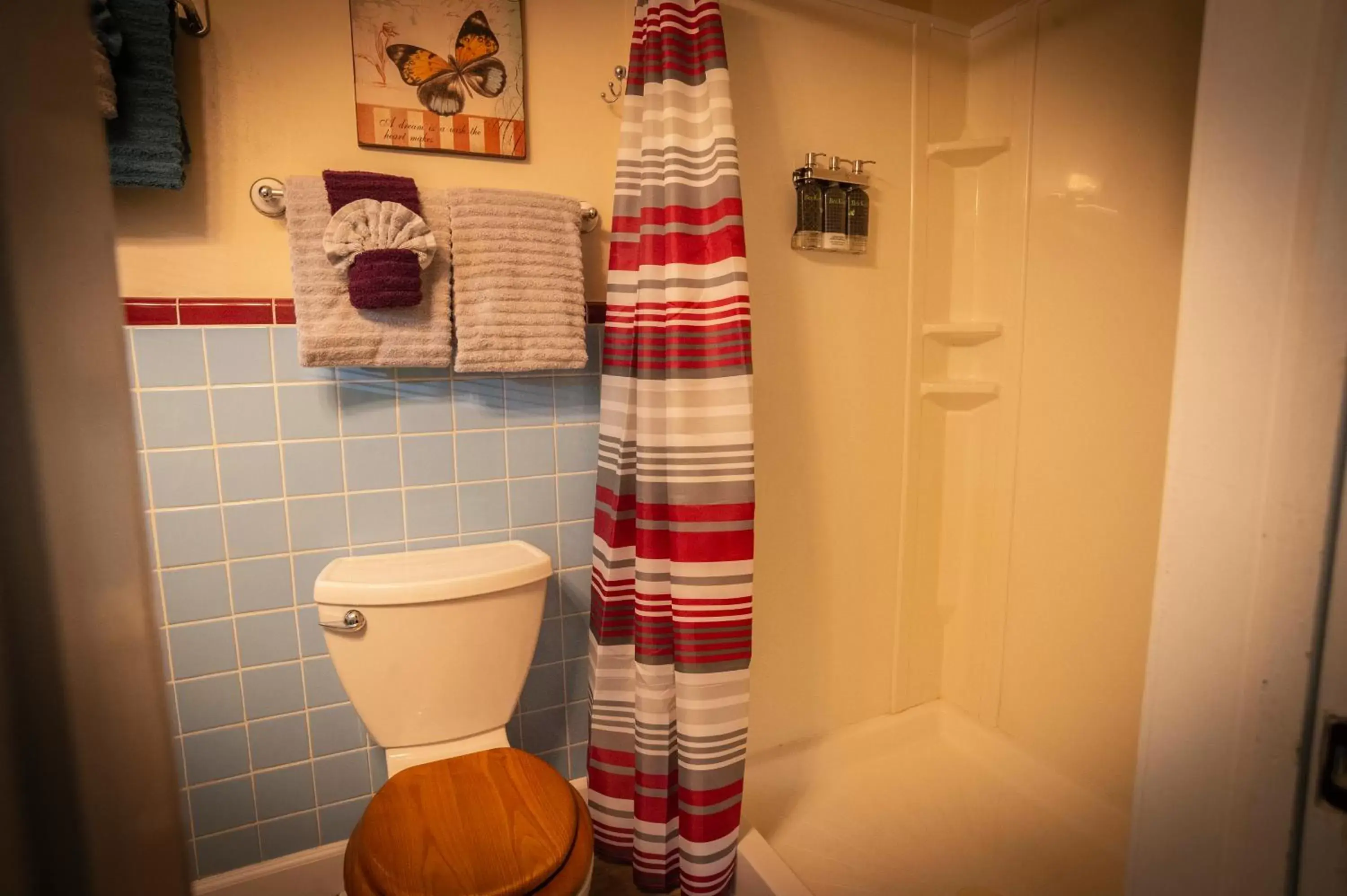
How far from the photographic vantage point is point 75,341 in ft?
0.70

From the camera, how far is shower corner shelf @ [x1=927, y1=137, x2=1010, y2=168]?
5.27 feet

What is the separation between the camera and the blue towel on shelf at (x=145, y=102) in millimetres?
979

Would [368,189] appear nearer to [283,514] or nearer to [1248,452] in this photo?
[283,514]

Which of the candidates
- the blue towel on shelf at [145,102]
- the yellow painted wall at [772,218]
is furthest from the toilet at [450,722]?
the blue towel on shelf at [145,102]

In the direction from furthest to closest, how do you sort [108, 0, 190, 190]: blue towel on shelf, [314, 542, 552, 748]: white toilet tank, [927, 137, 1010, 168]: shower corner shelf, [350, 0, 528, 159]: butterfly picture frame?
1. [927, 137, 1010, 168]: shower corner shelf
2. [350, 0, 528, 159]: butterfly picture frame
3. [314, 542, 552, 748]: white toilet tank
4. [108, 0, 190, 190]: blue towel on shelf

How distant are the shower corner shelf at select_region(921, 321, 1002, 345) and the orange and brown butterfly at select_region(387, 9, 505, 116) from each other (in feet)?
4.12

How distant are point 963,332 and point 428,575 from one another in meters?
1.48

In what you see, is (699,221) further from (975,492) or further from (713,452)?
(975,492)

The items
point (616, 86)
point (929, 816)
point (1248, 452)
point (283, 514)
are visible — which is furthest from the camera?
point (929, 816)

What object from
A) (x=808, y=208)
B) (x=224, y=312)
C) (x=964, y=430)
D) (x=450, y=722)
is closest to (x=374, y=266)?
(x=224, y=312)

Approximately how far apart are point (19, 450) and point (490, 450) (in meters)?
1.15

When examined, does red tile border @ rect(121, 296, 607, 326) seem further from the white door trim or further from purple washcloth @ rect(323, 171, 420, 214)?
the white door trim

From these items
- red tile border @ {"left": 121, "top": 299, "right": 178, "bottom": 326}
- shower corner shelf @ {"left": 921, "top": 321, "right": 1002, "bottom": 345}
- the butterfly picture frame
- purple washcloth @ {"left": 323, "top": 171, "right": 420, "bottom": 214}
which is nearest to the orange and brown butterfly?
the butterfly picture frame

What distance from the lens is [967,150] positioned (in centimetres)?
165
